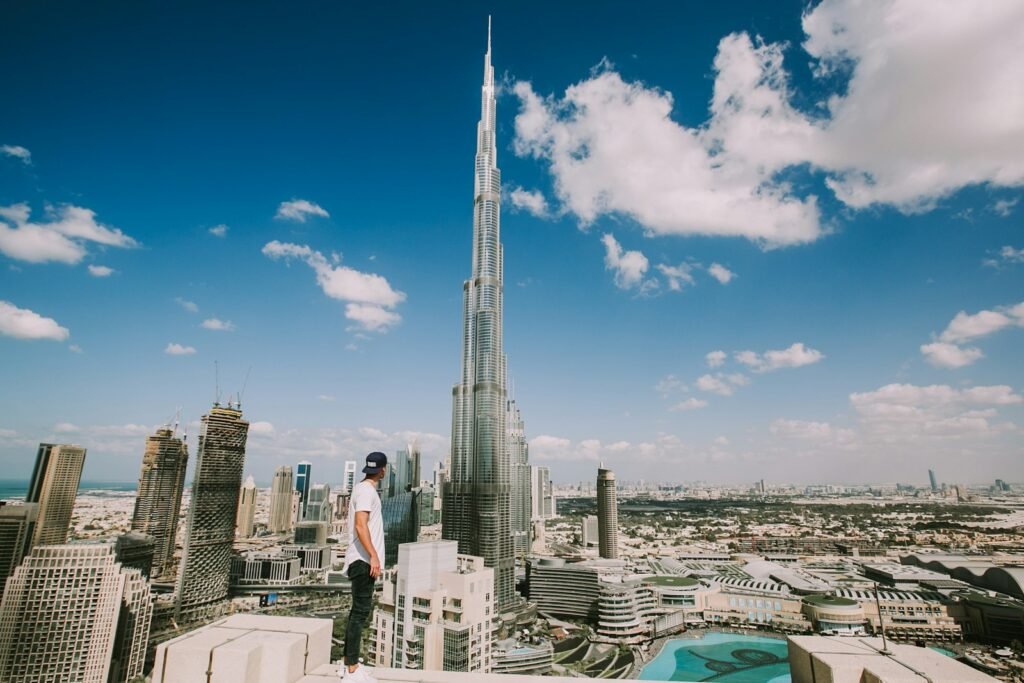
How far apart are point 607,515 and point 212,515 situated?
4067cm

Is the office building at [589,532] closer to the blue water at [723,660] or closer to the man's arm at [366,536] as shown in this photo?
the blue water at [723,660]

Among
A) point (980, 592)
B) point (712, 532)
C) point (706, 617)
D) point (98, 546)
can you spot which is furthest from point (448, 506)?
point (712, 532)

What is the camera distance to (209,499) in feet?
144

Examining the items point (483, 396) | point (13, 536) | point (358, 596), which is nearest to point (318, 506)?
point (483, 396)

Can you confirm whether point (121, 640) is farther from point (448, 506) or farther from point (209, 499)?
point (448, 506)

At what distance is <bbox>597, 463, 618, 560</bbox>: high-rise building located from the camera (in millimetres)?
52969

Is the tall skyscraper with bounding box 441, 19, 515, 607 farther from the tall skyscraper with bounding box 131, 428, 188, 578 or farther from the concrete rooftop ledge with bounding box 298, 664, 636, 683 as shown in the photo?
the concrete rooftop ledge with bounding box 298, 664, 636, 683

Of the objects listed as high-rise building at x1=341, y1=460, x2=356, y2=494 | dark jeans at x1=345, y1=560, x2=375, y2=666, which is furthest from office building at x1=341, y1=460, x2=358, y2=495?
dark jeans at x1=345, y1=560, x2=375, y2=666

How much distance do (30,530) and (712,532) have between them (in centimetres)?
8078

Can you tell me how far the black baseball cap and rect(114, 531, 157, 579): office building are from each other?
49.0 meters

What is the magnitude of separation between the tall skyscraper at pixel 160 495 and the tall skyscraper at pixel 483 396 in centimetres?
3143

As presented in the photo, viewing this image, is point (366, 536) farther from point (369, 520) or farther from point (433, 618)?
point (433, 618)

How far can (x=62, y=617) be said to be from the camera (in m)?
22.6

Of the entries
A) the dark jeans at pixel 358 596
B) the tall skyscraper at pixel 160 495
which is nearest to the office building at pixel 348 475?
the tall skyscraper at pixel 160 495
